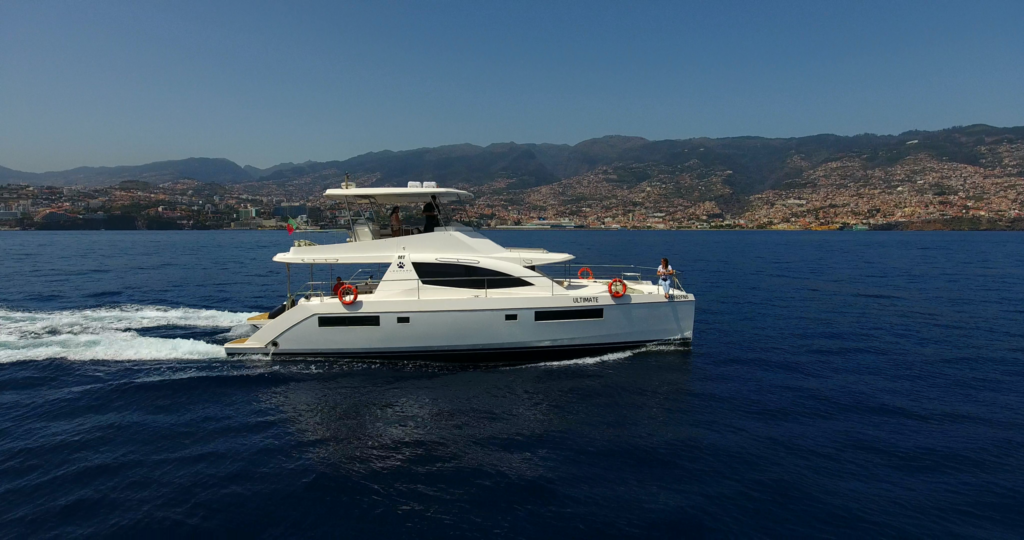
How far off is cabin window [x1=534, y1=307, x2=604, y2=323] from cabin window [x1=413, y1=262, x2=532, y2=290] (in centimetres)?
92

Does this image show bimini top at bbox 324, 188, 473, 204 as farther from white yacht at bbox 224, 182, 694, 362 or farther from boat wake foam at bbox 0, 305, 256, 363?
boat wake foam at bbox 0, 305, 256, 363

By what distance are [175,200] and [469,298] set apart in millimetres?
161866

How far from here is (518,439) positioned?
8766 millimetres

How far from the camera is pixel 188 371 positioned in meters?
11.9

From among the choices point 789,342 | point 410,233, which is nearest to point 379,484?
point 410,233

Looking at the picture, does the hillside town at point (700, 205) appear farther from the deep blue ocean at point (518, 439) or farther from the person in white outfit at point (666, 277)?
the person in white outfit at point (666, 277)

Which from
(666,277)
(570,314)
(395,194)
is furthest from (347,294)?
(666,277)

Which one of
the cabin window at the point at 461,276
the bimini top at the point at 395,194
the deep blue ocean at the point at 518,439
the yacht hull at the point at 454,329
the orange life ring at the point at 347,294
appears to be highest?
the bimini top at the point at 395,194

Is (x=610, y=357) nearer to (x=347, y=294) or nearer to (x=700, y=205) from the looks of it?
(x=347, y=294)

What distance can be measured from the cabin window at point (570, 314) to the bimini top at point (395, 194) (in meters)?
3.92

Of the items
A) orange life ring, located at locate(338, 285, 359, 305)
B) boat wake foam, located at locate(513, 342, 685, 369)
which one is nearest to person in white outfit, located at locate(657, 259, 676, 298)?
boat wake foam, located at locate(513, 342, 685, 369)

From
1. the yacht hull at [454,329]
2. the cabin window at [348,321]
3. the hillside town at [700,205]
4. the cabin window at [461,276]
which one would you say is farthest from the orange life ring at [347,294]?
the hillside town at [700,205]

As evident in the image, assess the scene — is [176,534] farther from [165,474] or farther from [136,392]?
[136,392]

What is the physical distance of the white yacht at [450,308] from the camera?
40.1ft
